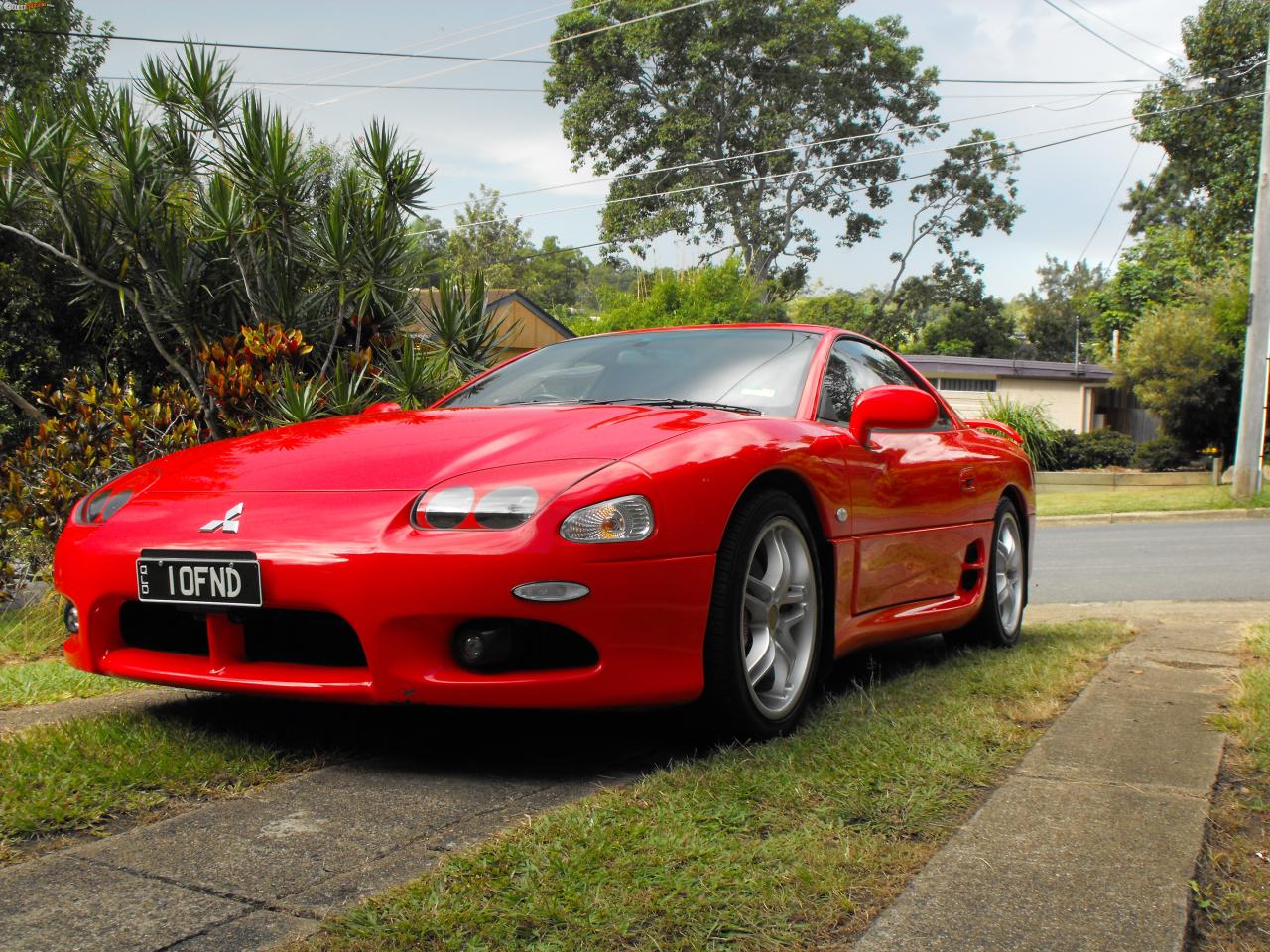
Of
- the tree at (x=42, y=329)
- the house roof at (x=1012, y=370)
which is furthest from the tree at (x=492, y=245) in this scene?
the tree at (x=42, y=329)

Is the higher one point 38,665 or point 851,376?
point 851,376

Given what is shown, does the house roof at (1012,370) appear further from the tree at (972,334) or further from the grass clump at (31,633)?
the grass clump at (31,633)

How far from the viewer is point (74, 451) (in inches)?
286

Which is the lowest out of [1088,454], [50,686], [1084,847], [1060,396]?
[1088,454]

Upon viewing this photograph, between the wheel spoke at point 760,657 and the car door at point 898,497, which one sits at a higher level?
the car door at point 898,497

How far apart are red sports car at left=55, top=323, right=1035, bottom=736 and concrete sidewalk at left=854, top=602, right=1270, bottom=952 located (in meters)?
0.77

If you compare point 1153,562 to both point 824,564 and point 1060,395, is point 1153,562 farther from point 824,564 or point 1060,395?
point 1060,395

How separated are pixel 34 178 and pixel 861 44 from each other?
35491 millimetres

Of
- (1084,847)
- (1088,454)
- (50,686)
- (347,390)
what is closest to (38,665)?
(50,686)

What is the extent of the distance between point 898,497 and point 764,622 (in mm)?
1017

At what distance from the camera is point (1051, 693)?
421 cm

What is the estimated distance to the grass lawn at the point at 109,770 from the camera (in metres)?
2.73

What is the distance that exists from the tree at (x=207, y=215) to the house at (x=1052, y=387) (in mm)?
30480

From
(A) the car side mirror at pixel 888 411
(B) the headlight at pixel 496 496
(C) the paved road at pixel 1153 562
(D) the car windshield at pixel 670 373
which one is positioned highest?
(D) the car windshield at pixel 670 373
